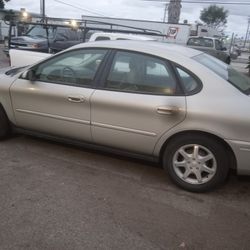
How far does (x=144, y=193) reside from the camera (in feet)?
12.7

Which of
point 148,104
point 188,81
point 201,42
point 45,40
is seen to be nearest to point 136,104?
point 148,104

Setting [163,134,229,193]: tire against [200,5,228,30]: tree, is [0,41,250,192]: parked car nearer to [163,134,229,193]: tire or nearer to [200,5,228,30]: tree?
[163,134,229,193]: tire

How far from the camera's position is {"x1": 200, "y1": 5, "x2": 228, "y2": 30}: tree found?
218 feet

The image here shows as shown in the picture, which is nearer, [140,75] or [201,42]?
[140,75]

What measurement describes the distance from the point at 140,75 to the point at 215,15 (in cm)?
6838

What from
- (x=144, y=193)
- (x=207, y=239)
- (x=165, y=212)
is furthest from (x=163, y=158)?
(x=207, y=239)

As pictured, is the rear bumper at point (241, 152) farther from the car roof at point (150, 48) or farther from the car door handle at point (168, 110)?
the car roof at point (150, 48)

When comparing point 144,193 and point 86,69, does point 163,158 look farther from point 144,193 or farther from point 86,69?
point 86,69

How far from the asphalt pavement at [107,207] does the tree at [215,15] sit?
67.3m

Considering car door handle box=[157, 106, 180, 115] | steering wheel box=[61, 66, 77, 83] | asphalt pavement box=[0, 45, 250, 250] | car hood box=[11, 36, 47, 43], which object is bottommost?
asphalt pavement box=[0, 45, 250, 250]

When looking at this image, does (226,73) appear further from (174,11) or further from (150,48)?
(174,11)

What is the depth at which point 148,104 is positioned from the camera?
3.86m

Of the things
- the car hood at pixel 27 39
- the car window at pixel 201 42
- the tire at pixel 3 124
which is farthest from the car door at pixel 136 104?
the car window at pixel 201 42

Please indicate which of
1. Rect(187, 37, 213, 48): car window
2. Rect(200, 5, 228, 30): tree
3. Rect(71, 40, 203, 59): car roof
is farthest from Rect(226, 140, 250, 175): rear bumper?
Rect(200, 5, 228, 30): tree
